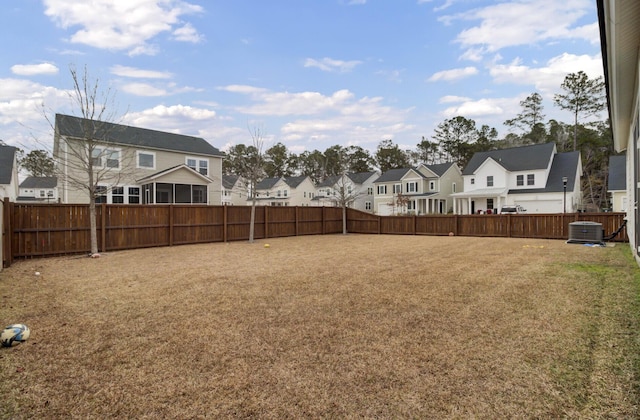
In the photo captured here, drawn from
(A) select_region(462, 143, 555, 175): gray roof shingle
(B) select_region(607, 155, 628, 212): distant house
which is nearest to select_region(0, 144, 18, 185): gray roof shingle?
(A) select_region(462, 143, 555, 175): gray roof shingle

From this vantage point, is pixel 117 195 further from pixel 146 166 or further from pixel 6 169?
pixel 6 169

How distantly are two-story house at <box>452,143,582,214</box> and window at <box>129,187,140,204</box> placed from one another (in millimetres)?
25050

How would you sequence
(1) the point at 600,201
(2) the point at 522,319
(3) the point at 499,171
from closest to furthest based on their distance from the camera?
(2) the point at 522,319 < (3) the point at 499,171 < (1) the point at 600,201

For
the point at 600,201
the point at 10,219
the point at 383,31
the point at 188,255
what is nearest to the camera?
the point at 10,219

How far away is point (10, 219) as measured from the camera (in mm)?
9227

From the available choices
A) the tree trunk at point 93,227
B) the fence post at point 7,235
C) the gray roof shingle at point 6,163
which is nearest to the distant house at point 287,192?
the gray roof shingle at point 6,163

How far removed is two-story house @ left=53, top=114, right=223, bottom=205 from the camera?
18531mm

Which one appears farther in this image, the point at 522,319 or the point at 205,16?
the point at 205,16

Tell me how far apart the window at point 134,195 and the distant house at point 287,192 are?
23.9m

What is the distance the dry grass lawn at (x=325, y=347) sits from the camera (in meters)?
A: 2.42

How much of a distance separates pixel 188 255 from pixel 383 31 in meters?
13.5

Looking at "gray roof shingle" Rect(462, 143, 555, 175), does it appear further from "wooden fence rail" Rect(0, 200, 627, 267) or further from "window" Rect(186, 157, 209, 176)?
"window" Rect(186, 157, 209, 176)

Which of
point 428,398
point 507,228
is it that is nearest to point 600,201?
point 507,228

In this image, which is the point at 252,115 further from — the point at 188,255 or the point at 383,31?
the point at 188,255
